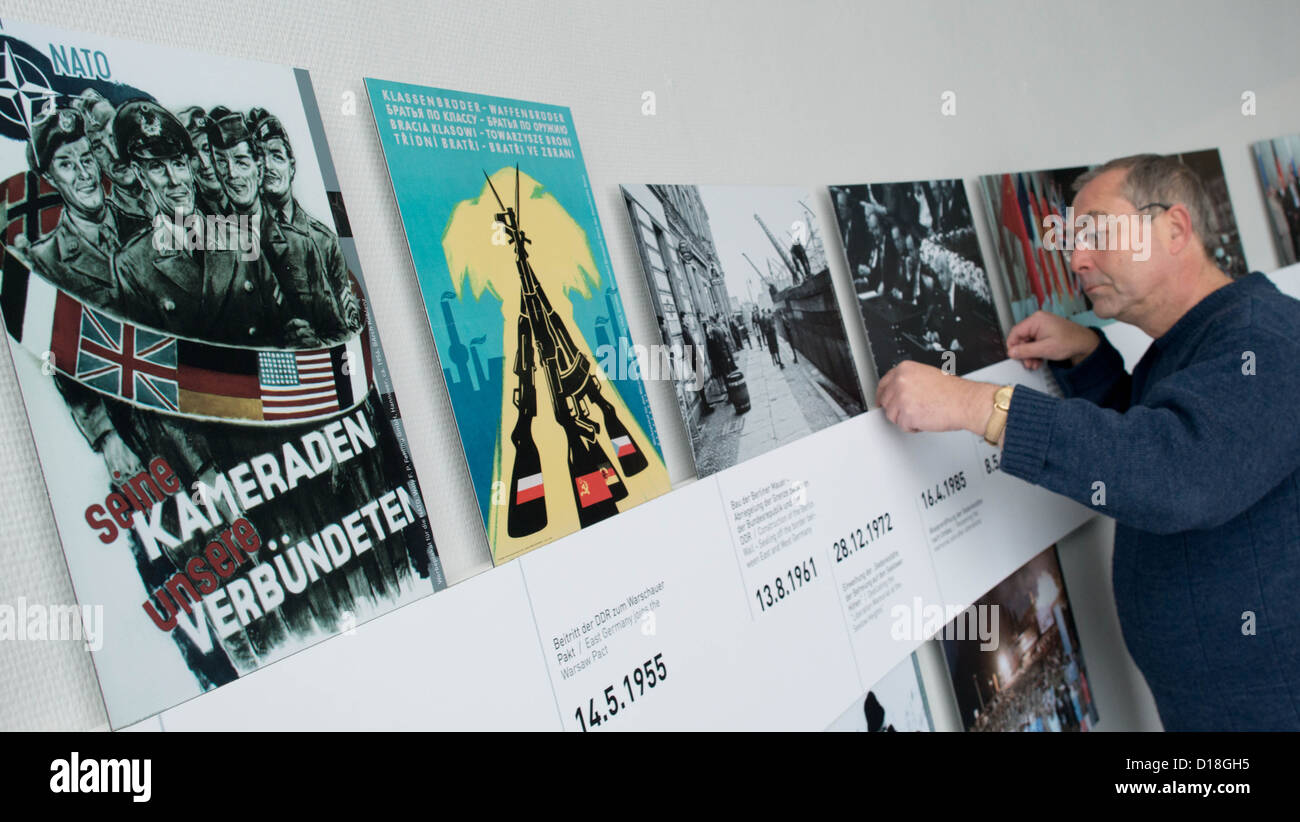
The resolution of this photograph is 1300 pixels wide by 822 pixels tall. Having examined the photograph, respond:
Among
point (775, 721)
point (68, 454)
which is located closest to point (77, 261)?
point (68, 454)

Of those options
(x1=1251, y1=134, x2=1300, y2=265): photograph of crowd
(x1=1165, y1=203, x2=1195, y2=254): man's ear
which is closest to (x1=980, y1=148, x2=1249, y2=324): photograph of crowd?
(x1=1165, y1=203, x2=1195, y2=254): man's ear

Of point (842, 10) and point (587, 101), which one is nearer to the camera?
point (587, 101)

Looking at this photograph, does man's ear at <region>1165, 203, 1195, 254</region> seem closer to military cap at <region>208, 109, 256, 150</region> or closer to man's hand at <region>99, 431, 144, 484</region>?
military cap at <region>208, 109, 256, 150</region>

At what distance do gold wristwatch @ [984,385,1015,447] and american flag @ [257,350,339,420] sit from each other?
108 cm

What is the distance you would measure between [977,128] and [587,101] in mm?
1234

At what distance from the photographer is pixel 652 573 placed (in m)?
1.05

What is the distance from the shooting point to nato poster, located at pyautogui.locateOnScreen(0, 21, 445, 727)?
0.64m

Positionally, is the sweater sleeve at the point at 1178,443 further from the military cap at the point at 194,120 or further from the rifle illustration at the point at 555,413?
the military cap at the point at 194,120

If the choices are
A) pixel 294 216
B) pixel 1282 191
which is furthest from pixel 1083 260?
pixel 1282 191

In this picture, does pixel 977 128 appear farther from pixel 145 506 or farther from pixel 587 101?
pixel 145 506

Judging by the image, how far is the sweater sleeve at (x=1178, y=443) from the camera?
1.27m

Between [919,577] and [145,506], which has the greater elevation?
[145,506]

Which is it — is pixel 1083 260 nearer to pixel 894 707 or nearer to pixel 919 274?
pixel 919 274

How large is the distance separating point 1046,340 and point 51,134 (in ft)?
6.14
